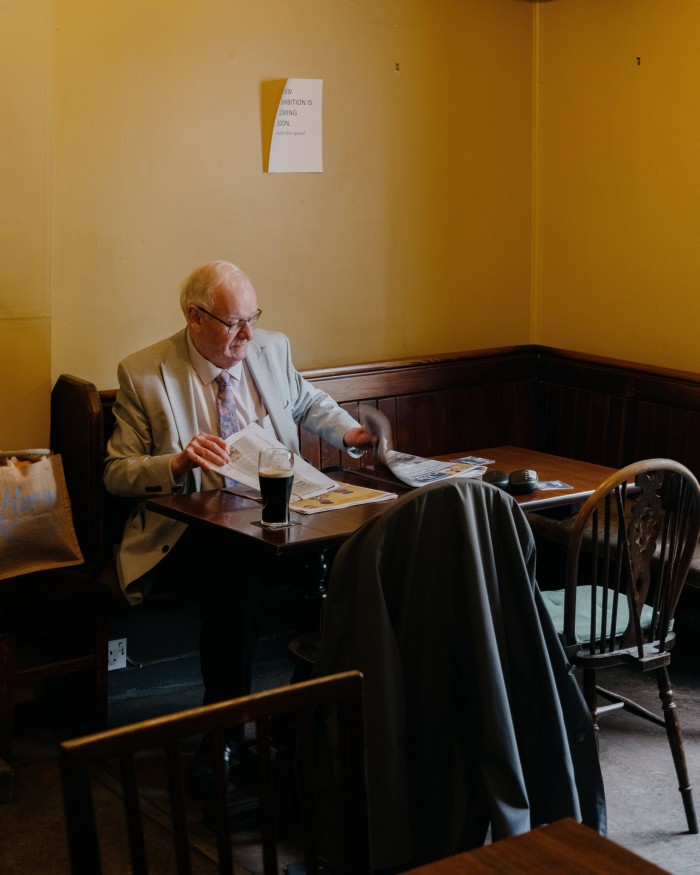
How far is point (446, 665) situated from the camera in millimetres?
2166

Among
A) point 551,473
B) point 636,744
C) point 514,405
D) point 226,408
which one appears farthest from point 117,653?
point 514,405

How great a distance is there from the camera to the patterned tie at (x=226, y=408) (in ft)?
10.8

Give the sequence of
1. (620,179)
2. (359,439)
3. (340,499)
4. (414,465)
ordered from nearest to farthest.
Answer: (340,499)
(414,465)
(359,439)
(620,179)

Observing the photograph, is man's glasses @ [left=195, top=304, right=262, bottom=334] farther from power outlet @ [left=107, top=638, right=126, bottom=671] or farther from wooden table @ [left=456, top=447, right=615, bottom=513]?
power outlet @ [left=107, top=638, right=126, bottom=671]

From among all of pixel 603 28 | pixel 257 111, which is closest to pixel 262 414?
pixel 257 111

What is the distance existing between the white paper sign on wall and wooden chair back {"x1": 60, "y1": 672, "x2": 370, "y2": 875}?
2.82 m

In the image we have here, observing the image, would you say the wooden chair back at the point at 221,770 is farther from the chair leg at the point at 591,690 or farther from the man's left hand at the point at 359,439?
the man's left hand at the point at 359,439

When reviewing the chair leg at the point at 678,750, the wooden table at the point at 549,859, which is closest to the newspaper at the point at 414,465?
the chair leg at the point at 678,750

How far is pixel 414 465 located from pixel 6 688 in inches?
48.9

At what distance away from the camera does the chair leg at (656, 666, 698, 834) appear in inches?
107

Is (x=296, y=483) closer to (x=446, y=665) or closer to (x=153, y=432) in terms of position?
(x=153, y=432)

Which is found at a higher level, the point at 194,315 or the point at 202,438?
the point at 194,315

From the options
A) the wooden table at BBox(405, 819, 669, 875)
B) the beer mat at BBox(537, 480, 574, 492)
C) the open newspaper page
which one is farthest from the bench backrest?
the wooden table at BBox(405, 819, 669, 875)

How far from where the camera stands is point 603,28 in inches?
166
